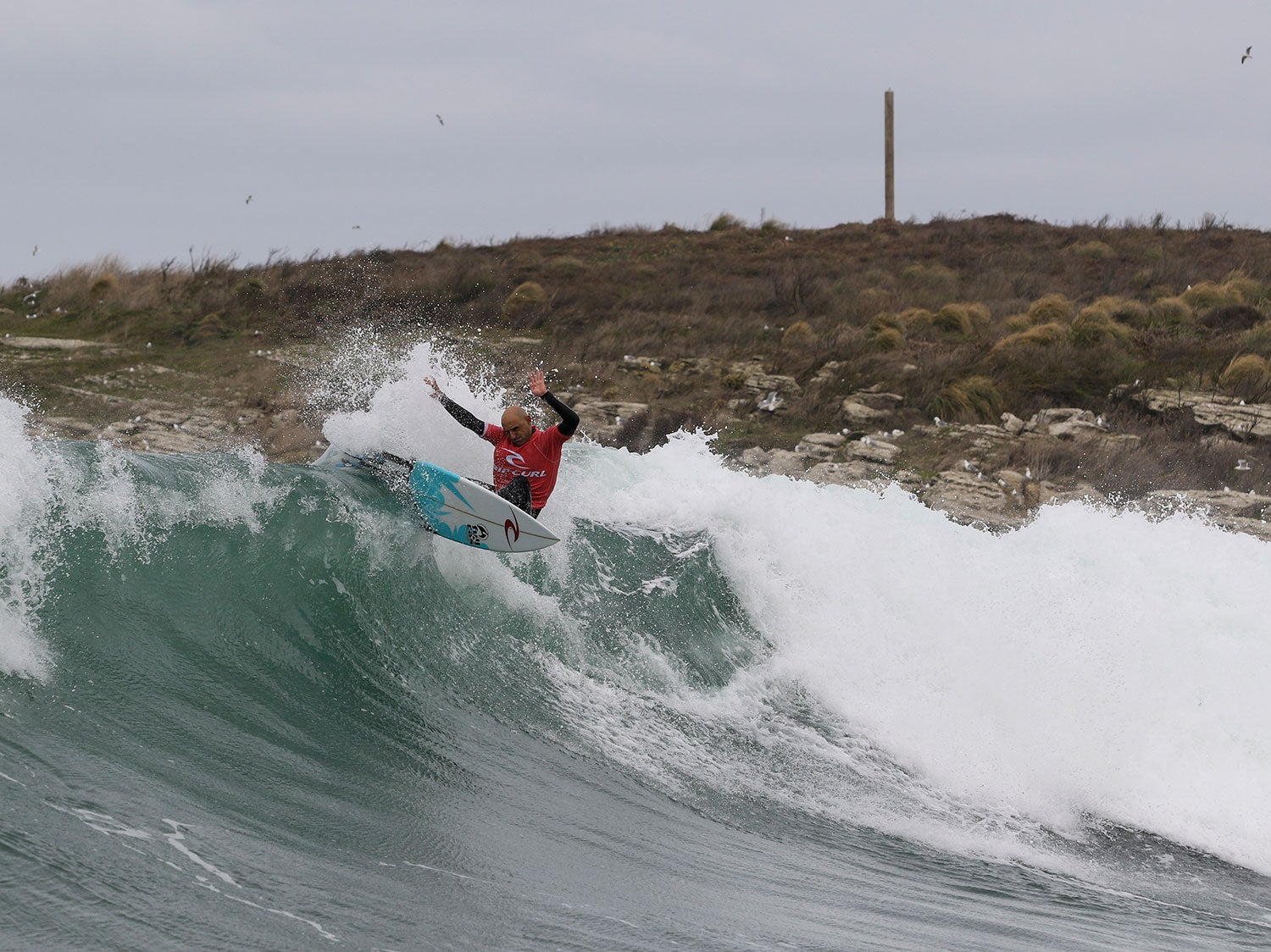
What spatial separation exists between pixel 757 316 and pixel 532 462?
16559mm

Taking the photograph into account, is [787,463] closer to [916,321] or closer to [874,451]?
[874,451]

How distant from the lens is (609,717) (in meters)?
8.54

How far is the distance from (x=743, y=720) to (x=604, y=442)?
32.7ft

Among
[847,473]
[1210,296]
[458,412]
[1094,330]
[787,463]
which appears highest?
[1210,296]

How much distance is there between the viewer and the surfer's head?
8898 millimetres

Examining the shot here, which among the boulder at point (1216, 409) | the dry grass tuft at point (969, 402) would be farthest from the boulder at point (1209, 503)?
the dry grass tuft at point (969, 402)

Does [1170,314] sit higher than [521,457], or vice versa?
[1170,314]

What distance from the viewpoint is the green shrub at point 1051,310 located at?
2355 centimetres

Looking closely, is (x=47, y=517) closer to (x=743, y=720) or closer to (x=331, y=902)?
(x=331, y=902)

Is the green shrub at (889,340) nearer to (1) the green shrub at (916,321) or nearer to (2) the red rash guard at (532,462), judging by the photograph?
(1) the green shrub at (916,321)

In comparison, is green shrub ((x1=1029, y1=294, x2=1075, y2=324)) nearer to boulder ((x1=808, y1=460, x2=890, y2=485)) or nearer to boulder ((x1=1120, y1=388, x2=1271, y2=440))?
boulder ((x1=1120, y1=388, x2=1271, y2=440))

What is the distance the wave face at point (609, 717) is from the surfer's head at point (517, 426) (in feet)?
4.75

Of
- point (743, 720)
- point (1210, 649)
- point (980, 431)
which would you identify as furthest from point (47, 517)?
point (980, 431)

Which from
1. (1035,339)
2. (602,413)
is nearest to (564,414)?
Result: (602,413)
